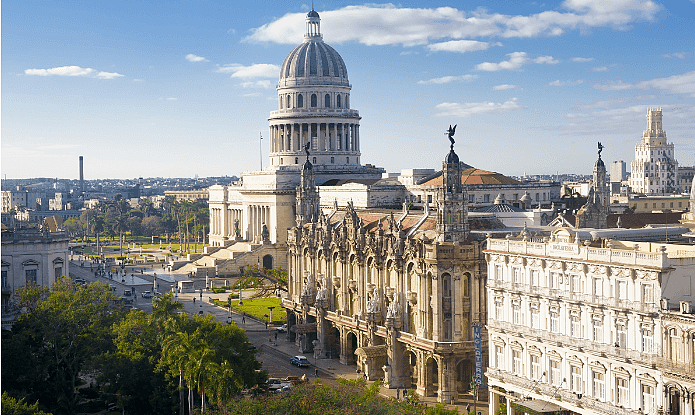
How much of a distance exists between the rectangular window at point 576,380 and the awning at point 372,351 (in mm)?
31830

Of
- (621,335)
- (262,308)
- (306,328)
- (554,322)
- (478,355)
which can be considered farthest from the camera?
(262,308)

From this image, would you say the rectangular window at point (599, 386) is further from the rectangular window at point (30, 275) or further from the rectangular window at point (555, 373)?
the rectangular window at point (30, 275)

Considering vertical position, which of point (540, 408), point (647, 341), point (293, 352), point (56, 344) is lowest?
point (293, 352)

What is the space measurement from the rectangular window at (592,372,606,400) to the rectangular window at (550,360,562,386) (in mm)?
4056

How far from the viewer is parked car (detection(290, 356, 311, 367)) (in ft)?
351

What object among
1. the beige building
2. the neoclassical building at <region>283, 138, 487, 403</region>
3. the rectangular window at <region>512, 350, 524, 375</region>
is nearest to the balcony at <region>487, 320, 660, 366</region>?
the rectangular window at <region>512, 350, 524, 375</region>

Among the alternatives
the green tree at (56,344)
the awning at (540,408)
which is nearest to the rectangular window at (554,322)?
the awning at (540,408)

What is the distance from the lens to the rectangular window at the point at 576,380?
229ft

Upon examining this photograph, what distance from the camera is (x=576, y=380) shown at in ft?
231

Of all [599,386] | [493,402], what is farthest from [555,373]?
[493,402]

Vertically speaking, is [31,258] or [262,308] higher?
[31,258]

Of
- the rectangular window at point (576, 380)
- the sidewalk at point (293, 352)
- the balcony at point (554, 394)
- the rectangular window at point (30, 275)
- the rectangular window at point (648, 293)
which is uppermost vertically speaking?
the rectangular window at point (648, 293)

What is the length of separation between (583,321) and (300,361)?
149 feet

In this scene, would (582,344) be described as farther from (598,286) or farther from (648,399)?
(648,399)
